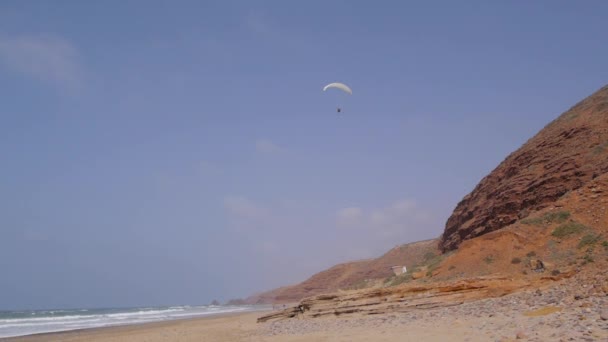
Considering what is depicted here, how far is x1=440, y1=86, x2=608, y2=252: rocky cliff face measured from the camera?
24531 millimetres

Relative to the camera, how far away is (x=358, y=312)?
1938 cm

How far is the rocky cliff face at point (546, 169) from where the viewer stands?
80.5 ft

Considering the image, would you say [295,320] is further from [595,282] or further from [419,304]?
[595,282]

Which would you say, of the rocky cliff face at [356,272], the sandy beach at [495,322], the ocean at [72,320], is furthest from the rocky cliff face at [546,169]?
the ocean at [72,320]

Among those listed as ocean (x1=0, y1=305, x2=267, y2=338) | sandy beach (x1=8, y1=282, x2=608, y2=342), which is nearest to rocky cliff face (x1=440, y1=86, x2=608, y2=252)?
sandy beach (x1=8, y1=282, x2=608, y2=342)

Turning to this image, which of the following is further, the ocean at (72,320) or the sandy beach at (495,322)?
the ocean at (72,320)

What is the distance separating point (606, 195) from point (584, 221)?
1.50 meters

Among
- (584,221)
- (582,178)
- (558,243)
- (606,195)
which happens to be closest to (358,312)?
(558,243)

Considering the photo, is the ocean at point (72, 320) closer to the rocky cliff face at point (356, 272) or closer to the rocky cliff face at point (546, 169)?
the rocky cliff face at point (356, 272)

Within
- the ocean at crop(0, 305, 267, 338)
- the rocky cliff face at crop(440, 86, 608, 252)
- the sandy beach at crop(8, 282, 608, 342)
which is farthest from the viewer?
the ocean at crop(0, 305, 267, 338)

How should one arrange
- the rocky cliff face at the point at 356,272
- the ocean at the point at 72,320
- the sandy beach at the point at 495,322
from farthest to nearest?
the rocky cliff face at the point at 356,272
the ocean at the point at 72,320
the sandy beach at the point at 495,322

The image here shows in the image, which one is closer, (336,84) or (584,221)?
(584,221)

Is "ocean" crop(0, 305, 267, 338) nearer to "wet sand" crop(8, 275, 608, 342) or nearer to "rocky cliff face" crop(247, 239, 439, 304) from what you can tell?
"rocky cliff face" crop(247, 239, 439, 304)

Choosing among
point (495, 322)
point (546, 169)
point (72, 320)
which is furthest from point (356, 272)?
point (495, 322)
